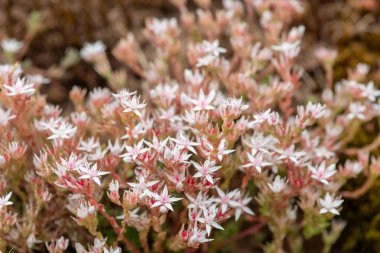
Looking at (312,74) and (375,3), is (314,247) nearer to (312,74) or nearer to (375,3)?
(312,74)

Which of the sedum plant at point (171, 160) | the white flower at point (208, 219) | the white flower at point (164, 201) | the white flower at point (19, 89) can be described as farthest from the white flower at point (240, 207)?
the white flower at point (19, 89)

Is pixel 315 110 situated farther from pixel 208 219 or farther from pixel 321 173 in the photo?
pixel 208 219

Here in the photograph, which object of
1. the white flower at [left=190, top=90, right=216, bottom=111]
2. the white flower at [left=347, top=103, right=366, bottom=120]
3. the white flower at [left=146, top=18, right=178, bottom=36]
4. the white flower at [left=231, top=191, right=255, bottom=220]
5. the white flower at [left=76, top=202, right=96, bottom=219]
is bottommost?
the white flower at [left=231, top=191, right=255, bottom=220]

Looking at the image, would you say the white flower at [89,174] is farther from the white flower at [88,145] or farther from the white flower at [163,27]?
the white flower at [163,27]

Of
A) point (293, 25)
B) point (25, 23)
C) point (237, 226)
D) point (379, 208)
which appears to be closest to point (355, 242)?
point (379, 208)

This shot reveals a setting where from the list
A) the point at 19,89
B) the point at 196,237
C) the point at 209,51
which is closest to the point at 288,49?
the point at 209,51

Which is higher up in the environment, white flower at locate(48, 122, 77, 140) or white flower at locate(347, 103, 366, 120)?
white flower at locate(48, 122, 77, 140)

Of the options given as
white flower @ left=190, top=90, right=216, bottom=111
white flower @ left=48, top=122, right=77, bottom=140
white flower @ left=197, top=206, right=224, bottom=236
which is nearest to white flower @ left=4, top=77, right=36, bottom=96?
white flower @ left=48, top=122, right=77, bottom=140

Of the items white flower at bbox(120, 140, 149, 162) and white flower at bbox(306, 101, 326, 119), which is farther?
white flower at bbox(306, 101, 326, 119)

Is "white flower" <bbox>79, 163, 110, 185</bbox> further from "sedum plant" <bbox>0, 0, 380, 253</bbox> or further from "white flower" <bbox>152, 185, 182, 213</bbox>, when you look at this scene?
"white flower" <bbox>152, 185, 182, 213</bbox>
